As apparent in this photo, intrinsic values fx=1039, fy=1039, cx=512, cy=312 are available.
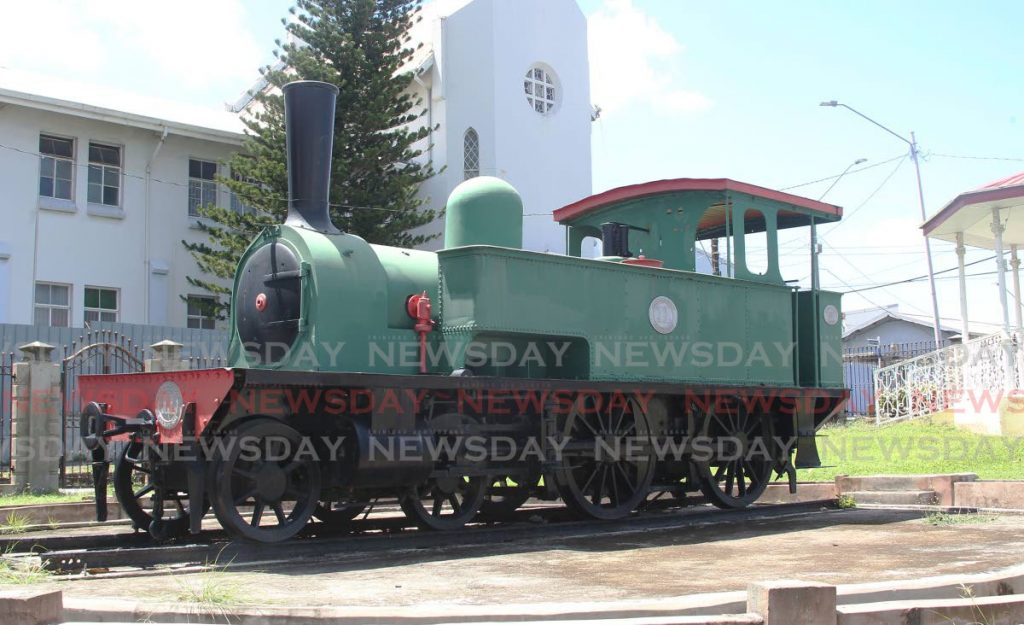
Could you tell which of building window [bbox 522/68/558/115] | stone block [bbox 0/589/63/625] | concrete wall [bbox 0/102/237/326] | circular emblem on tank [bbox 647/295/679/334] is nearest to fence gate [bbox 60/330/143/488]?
concrete wall [bbox 0/102/237/326]

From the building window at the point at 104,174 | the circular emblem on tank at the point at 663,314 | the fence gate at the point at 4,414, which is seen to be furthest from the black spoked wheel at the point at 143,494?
the building window at the point at 104,174

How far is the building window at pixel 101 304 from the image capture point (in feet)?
70.2

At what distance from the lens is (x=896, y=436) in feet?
55.2

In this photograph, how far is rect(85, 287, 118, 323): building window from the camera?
21.4m

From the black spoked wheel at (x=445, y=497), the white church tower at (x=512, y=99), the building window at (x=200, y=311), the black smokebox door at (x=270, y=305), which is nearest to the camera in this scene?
the black smokebox door at (x=270, y=305)

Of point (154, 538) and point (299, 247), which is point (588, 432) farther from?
point (154, 538)

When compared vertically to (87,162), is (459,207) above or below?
below

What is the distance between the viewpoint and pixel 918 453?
15000 mm

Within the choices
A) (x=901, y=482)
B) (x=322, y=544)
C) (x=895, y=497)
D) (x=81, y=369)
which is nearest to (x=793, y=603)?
(x=322, y=544)

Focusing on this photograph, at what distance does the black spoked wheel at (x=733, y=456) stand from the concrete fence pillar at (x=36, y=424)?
7773 mm

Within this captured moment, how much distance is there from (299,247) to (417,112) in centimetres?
1736

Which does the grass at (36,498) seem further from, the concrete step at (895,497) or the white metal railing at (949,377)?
the white metal railing at (949,377)

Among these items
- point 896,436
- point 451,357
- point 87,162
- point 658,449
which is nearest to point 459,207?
point 451,357

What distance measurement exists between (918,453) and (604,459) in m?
7.43
